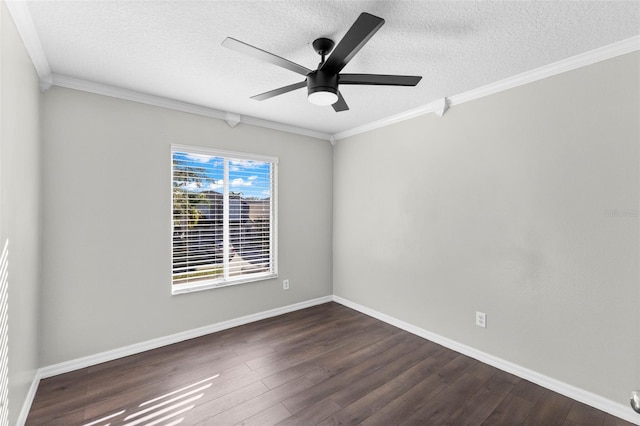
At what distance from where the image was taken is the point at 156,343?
288 cm

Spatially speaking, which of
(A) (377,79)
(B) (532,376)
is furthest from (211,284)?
(B) (532,376)

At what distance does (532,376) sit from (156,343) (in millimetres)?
3372

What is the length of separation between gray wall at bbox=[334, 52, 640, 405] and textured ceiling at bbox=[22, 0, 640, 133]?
374 mm

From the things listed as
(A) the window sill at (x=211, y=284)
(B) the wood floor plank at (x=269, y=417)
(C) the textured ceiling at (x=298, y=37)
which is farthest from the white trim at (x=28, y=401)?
(C) the textured ceiling at (x=298, y=37)

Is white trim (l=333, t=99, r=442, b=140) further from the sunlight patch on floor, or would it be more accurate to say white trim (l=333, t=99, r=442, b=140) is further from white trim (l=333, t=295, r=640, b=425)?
the sunlight patch on floor

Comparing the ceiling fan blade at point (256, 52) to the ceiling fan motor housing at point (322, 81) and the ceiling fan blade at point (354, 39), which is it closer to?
the ceiling fan motor housing at point (322, 81)

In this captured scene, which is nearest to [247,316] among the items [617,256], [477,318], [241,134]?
[241,134]

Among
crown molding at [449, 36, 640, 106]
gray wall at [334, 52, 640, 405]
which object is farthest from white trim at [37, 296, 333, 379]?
crown molding at [449, 36, 640, 106]

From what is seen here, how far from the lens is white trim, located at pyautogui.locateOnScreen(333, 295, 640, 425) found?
6.42 ft

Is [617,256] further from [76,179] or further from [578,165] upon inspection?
[76,179]

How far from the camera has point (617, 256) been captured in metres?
1.98

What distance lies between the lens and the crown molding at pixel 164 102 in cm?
246

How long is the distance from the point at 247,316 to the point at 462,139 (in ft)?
10.1

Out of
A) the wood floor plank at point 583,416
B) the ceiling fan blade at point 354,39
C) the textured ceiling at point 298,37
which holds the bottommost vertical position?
the wood floor plank at point 583,416
